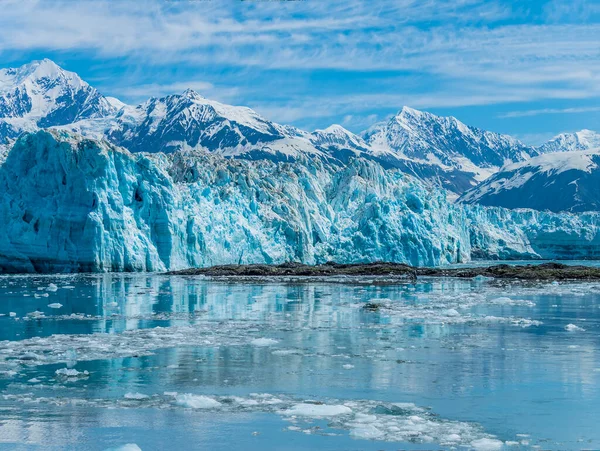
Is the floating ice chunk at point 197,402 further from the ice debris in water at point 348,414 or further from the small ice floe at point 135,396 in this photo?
the small ice floe at point 135,396

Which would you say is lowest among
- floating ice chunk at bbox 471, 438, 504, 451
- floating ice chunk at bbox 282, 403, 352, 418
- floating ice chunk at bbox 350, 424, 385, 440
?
floating ice chunk at bbox 471, 438, 504, 451

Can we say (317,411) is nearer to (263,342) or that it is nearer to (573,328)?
(263,342)

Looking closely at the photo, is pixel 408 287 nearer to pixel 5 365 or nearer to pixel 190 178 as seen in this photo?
pixel 5 365

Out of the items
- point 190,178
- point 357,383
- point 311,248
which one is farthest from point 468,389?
point 190,178

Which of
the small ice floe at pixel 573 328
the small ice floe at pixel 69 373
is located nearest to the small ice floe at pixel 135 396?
the small ice floe at pixel 69 373

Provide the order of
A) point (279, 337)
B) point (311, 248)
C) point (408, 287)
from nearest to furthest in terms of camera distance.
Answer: point (279, 337)
point (408, 287)
point (311, 248)

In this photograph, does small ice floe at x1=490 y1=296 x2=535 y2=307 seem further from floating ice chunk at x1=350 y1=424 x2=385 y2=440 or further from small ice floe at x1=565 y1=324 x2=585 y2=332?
floating ice chunk at x1=350 y1=424 x2=385 y2=440

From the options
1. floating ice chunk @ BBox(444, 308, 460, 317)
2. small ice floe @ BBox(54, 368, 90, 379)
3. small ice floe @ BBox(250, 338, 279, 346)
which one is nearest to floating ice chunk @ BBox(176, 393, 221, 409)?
small ice floe @ BBox(54, 368, 90, 379)
